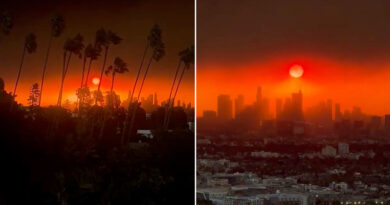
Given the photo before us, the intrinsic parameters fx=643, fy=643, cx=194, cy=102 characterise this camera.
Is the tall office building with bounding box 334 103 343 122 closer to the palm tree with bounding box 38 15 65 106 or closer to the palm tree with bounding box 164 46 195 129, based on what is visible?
the palm tree with bounding box 164 46 195 129

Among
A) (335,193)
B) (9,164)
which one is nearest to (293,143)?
(335,193)

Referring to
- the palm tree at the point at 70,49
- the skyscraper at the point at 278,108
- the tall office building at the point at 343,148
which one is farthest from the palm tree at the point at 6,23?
the tall office building at the point at 343,148

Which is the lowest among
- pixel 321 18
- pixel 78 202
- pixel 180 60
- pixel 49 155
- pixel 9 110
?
pixel 78 202

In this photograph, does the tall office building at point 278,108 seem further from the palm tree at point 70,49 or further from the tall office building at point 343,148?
the palm tree at point 70,49

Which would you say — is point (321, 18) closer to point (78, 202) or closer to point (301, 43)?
point (301, 43)

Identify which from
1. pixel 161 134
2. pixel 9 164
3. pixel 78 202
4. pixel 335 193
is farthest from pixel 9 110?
pixel 335 193

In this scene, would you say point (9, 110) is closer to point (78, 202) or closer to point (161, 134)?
point (78, 202)

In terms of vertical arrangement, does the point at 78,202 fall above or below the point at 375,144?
below
